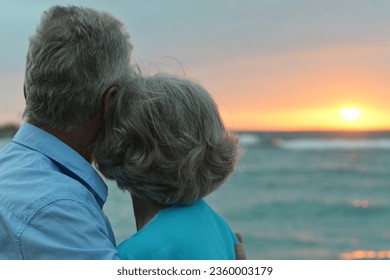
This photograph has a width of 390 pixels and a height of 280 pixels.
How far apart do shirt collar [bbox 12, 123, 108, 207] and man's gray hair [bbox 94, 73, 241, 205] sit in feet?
0.24

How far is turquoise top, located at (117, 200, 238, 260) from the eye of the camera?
141 centimetres

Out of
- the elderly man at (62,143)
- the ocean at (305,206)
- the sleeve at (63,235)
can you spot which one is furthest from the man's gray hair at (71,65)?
the ocean at (305,206)

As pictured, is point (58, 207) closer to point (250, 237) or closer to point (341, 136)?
point (250, 237)

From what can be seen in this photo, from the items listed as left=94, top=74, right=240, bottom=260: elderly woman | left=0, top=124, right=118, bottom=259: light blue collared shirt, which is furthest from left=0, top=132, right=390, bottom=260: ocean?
left=0, top=124, right=118, bottom=259: light blue collared shirt

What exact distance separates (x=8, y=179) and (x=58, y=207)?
15cm

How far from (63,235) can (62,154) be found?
24cm

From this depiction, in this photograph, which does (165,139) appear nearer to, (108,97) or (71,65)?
(108,97)

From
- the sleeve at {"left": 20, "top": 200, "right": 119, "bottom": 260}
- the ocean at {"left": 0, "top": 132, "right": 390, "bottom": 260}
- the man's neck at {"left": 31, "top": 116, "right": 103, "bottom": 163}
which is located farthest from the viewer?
the ocean at {"left": 0, "top": 132, "right": 390, "bottom": 260}

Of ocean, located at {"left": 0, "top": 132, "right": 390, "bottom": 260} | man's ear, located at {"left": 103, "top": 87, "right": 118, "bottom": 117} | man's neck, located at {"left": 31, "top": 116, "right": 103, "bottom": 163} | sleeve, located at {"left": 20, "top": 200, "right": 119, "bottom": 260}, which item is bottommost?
ocean, located at {"left": 0, "top": 132, "right": 390, "bottom": 260}

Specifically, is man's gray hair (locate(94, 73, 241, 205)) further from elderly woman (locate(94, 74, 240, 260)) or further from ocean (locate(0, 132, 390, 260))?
ocean (locate(0, 132, 390, 260))

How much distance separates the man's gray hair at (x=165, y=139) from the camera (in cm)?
150

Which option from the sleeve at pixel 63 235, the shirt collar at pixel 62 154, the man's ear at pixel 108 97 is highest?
the man's ear at pixel 108 97

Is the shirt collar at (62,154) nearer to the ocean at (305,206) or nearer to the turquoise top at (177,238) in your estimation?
→ the turquoise top at (177,238)
